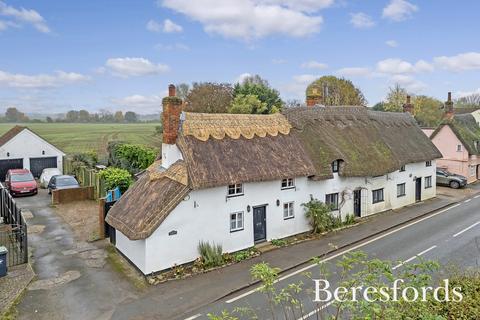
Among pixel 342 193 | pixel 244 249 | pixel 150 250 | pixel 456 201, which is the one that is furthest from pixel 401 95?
pixel 150 250

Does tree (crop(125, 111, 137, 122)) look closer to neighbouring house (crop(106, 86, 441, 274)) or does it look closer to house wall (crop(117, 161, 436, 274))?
neighbouring house (crop(106, 86, 441, 274))

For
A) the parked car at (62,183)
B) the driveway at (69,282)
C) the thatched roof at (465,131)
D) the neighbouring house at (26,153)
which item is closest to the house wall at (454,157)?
the thatched roof at (465,131)

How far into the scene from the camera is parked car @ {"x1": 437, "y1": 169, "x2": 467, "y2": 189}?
32.5m

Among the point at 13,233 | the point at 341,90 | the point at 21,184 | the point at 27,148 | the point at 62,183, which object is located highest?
the point at 341,90

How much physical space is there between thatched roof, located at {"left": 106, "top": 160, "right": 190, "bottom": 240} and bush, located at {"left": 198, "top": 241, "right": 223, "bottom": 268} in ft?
8.03

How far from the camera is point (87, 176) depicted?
28812mm

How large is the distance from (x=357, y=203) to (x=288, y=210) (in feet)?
20.1

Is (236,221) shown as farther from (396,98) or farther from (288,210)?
(396,98)

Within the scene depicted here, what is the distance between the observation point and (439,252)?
16.8 metres

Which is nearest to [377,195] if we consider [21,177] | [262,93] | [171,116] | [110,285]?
[171,116]

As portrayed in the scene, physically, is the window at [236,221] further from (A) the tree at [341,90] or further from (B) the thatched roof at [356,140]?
(A) the tree at [341,90]

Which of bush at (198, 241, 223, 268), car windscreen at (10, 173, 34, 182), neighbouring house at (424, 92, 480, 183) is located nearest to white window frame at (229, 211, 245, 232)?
bush at (198, 241, 223, 268)

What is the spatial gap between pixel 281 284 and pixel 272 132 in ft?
29.1

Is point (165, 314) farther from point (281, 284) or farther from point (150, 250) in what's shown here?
point (281, 284)
